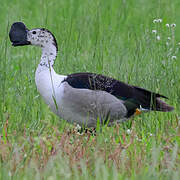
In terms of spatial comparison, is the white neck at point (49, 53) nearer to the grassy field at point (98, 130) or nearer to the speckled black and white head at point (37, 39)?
the speckled black and white head at point (37, 39)

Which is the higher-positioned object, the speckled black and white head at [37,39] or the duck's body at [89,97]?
the speckled black and white head at [37,39]

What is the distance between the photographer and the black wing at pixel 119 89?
5594 mm

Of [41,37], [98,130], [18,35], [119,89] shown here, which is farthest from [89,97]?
[18,35]

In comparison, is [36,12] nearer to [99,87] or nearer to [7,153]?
[99,87]

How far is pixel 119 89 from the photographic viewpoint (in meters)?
5.77

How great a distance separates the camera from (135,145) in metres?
4.41

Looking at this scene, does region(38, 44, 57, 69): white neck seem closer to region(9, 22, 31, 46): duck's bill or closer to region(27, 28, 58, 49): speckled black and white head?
region(27, 28, 58, 49): speckled black and white head

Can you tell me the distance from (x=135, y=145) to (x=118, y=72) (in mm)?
2102

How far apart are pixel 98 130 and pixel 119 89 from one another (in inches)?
39.5

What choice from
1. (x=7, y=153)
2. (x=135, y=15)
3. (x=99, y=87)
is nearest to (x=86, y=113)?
(x=99, y=87)

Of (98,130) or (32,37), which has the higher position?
(32,37)

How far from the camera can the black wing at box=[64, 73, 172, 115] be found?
220 inches

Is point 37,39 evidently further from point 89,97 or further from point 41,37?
point 89,97

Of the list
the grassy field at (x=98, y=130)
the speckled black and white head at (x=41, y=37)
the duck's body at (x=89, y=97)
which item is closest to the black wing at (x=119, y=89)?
the duck's body at (x=89, y=97)
